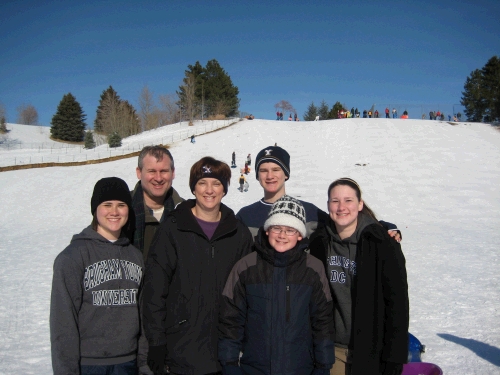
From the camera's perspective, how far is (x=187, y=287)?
2.74 meters

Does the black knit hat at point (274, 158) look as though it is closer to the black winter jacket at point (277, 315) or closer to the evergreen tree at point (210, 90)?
the black winter jacket at point (277, 315)

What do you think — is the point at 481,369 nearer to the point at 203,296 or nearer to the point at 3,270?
the point at 203,296

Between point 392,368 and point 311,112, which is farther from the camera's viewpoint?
point 311,112

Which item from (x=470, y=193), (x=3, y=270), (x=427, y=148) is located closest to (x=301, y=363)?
(x=3, y=270)

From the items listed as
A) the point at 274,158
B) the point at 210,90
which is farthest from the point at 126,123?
the point at 274,158

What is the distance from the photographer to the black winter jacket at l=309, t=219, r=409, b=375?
2.58 meters

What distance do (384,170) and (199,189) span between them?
78.6 ft

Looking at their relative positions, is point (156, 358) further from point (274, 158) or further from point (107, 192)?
point (274, 158)

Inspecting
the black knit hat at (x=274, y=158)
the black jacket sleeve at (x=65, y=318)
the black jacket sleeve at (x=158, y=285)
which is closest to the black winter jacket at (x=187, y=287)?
the black jacket sleeve at (x=158, y=285)

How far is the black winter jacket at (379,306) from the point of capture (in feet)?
8.48

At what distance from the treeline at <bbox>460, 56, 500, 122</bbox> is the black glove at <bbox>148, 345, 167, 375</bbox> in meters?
52.3

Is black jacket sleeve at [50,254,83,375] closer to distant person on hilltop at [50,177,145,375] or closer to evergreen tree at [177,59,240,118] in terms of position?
distant person on hilltop at [50,177,145,375]

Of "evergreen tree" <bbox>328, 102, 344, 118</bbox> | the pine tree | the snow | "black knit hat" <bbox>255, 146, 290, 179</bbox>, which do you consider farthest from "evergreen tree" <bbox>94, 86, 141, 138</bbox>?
"black knit hat" <bbox>255, 146, 290, 179</bbox>

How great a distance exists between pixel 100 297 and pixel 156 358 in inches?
23.6
